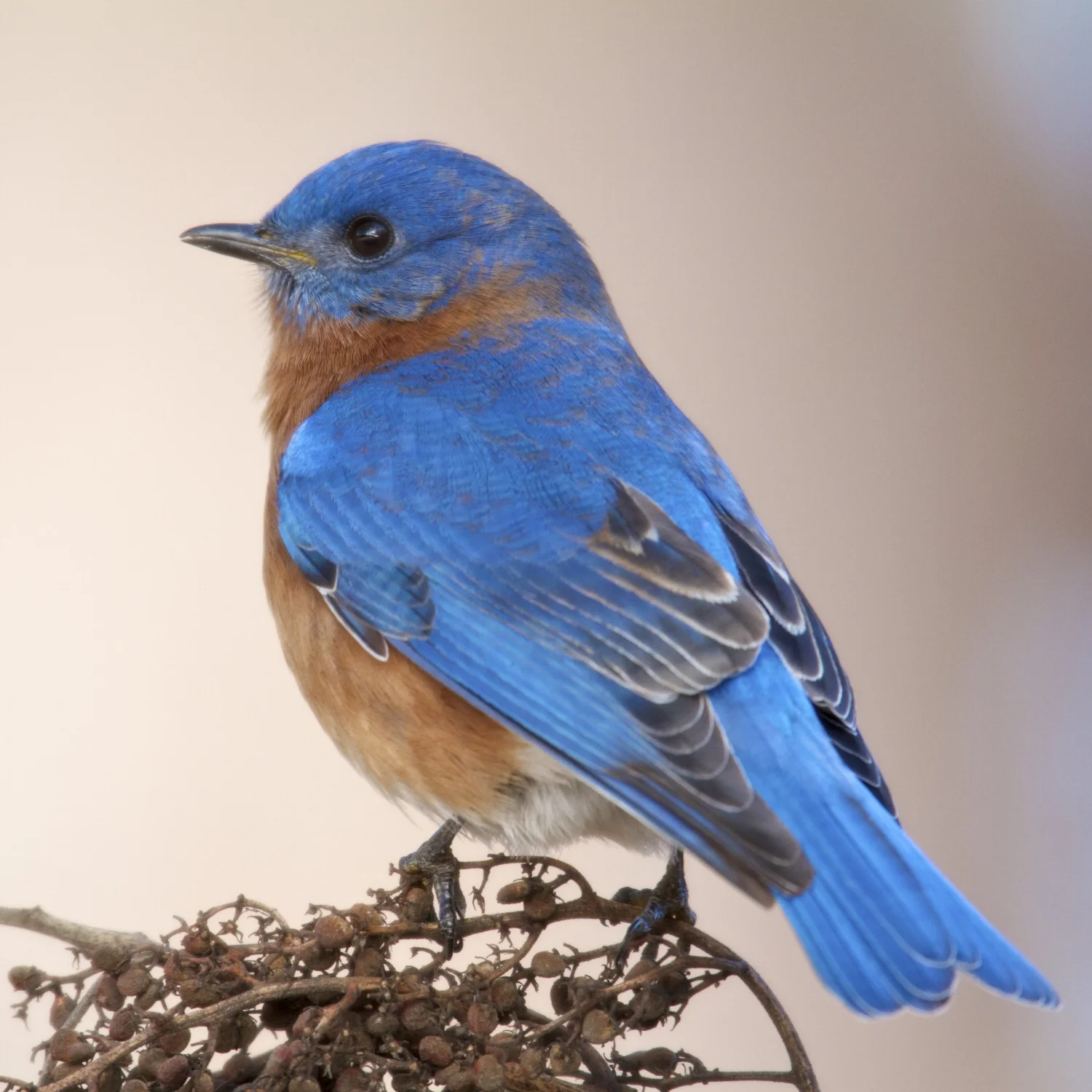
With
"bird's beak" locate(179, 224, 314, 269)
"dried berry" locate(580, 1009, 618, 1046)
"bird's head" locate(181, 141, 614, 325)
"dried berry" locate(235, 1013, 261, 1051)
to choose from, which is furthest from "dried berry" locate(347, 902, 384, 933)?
"bird's beak" locate(179, 224, 314, 269)

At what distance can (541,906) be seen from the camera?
1.60 meters

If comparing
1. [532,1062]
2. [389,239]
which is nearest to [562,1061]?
[532,1062]

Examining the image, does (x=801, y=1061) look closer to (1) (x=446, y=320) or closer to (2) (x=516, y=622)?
(2) (x=516, y=622)

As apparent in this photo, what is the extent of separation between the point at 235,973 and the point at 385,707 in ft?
2.26

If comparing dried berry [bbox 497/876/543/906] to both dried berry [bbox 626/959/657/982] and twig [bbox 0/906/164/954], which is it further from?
twig [bbox 0/906/164/954]

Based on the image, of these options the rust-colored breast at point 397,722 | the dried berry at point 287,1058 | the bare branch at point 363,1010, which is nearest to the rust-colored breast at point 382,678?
the rust-colored breast at point 397,722

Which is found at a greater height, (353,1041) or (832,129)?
(832,129)

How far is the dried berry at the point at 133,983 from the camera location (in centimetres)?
147

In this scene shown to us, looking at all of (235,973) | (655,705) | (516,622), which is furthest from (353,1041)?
(516,622)

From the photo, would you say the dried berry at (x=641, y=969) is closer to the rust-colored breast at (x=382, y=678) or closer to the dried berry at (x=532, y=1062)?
the dried berry at (x=532, y=1062)

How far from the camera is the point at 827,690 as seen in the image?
201 centimetres

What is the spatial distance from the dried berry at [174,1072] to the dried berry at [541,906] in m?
0.39

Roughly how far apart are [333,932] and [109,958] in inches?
8.8

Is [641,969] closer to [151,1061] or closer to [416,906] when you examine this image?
[416,906]
